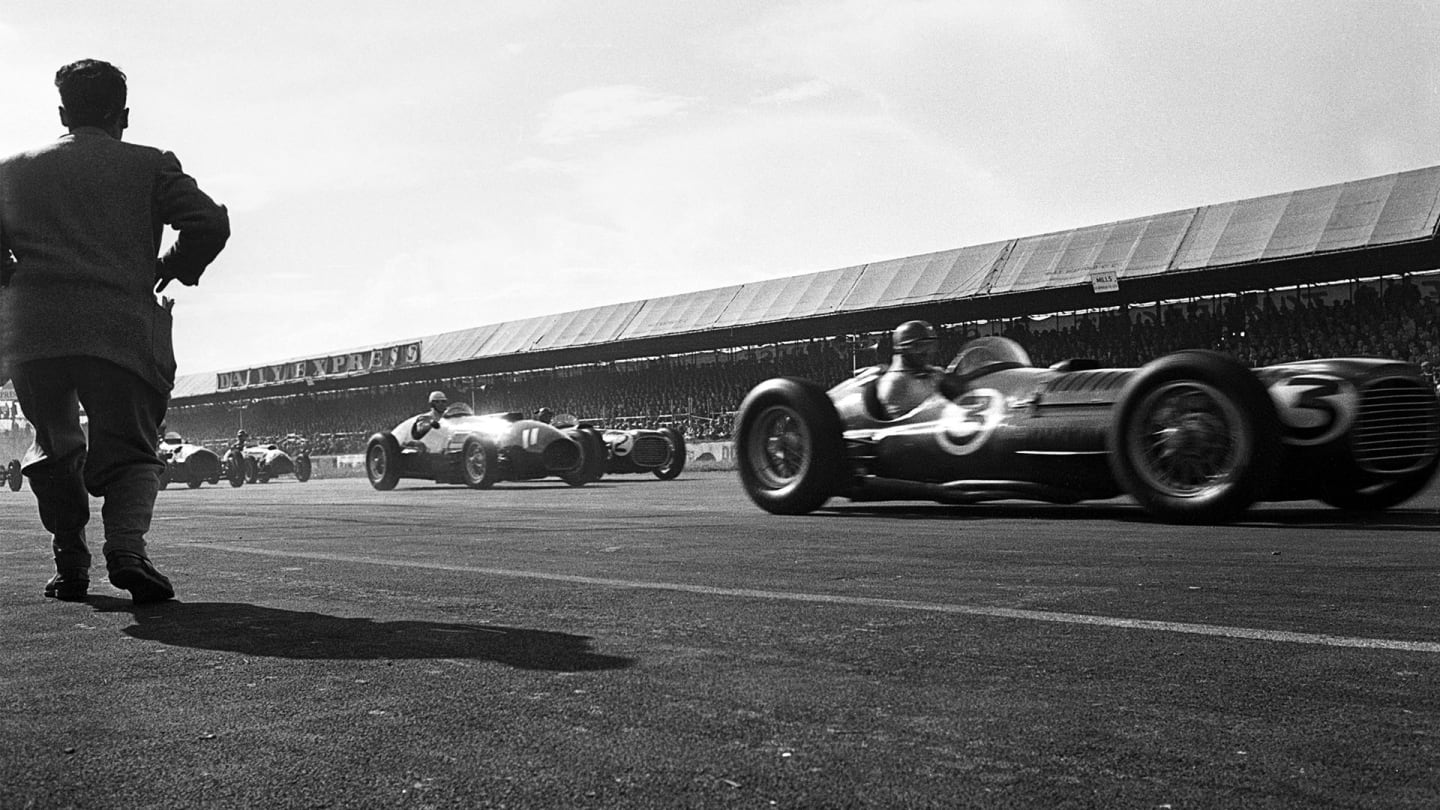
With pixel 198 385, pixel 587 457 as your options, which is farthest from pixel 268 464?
pixel 198 385

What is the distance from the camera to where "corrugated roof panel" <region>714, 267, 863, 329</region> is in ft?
89.3

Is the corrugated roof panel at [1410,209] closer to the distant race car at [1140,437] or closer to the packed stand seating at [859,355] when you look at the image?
the packed stand seating at [859,355]

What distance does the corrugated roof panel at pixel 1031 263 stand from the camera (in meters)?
22.9

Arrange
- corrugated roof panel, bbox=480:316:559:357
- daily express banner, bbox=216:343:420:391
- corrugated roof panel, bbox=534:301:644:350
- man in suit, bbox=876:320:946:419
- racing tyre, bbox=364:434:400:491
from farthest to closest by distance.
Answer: daily express banner, bbox=216:343:420:391
corrugated roof panel, bbox=480:316:559:357
corrugated roof panel, bbox=534:301:644:350
racing tyre, bbox=364:434:400:491
man in suit, bbox=876:320:946:419

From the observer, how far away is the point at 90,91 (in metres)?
3.88

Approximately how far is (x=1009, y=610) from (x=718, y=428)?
25.7 metres

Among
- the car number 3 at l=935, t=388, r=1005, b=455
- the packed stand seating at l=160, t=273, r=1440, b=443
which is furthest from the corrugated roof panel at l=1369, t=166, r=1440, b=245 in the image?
the car number 3 at l=935, t=388, r=1005, b=455

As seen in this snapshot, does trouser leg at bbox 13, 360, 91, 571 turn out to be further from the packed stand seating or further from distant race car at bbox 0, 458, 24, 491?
distant race car at bbox 0, 458, 24, 491

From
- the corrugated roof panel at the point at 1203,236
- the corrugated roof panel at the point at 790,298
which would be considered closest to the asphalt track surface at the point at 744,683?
the corrugated roof panel at the point at 1203,236

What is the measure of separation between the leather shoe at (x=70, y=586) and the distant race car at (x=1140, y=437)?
5036 millimetres

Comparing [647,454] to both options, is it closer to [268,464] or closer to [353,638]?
[268,464]

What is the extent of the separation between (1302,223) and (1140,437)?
49.2ft

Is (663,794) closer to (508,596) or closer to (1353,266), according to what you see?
(508,596)

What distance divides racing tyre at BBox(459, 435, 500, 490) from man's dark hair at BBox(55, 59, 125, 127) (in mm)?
13483
